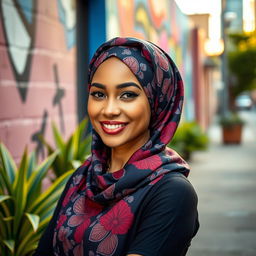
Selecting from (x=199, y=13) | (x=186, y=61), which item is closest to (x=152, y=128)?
(x=186, y=61)

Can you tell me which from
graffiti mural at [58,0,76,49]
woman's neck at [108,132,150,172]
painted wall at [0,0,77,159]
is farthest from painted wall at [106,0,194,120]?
woman's neck at [108,132,150,172]

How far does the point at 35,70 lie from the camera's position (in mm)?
4520

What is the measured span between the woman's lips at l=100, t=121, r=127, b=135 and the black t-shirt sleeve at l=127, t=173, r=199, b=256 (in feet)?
0.83

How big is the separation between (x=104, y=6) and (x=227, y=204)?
3.21 meters

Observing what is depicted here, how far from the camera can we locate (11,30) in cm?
406

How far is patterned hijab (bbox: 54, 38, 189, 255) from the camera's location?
186 centimetres

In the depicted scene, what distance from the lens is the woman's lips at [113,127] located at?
1.93m

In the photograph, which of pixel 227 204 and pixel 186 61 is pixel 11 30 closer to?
pixel 227 204

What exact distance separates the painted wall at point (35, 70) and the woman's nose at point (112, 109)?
6.95ft

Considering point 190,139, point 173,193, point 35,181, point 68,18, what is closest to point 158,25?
point 190,139

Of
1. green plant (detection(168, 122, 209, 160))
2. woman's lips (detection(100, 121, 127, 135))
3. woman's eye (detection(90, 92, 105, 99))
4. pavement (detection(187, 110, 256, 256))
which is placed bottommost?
pavement (detection(187, 110, 256, 256))

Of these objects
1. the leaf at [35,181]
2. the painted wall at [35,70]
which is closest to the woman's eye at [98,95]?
the leaf at [35,181]

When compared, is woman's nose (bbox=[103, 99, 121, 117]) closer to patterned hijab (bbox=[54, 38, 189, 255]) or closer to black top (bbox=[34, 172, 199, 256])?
patterned hijab (bbox=[54, 38, 189, 255])

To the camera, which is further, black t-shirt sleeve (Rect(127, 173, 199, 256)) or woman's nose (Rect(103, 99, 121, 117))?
woman's nose (Rect(103, 99, 121, 117))
